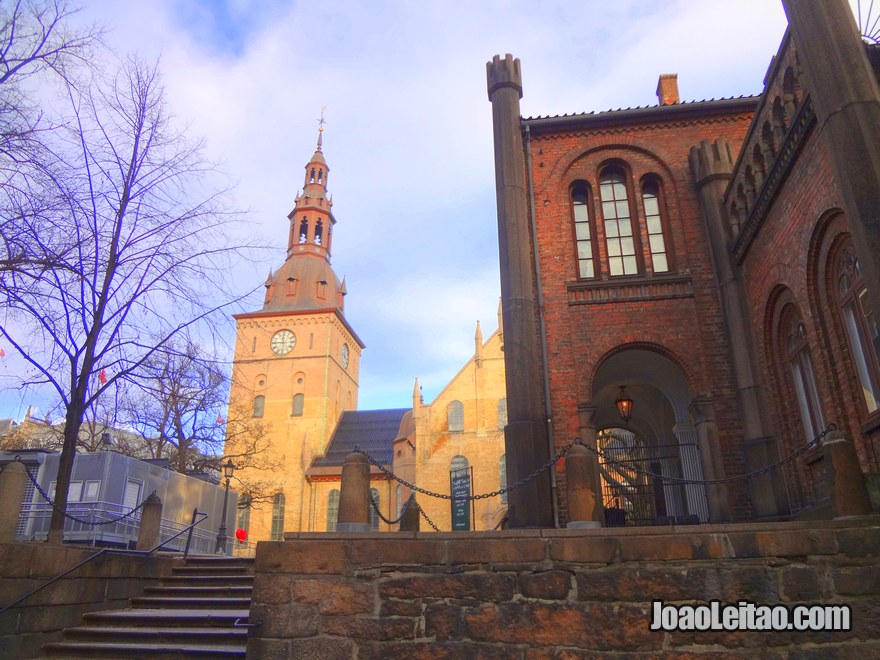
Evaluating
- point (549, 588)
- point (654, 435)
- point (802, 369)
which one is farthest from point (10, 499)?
point (654, 435)

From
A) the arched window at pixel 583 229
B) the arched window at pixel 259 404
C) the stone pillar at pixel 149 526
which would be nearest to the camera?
the stone pillar at pixel 149 526

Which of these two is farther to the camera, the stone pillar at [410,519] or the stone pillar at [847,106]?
the stone pillar at [410,519]

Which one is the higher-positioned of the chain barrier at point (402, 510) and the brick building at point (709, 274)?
the brick building at point (709, 274)

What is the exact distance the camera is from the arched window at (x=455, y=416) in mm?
38250

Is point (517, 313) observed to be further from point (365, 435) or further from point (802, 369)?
point (365, 435)

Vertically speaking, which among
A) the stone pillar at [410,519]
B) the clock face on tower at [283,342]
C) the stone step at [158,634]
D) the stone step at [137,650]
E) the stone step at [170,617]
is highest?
the clock face on tower at [283,342]

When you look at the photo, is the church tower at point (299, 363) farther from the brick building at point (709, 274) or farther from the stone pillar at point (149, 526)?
the brick building at point (709, 274)

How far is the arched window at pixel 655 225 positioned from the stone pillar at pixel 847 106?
5280 mm

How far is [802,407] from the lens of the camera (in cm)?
985

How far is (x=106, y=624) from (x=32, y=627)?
2.83 feet

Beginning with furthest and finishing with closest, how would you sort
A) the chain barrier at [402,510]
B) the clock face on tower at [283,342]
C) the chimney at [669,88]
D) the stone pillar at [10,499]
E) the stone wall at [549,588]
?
the clock face on tower at [283,342] → the chimney at [669,88] → the stone pillar at [10,499] → the chain barrier at [402,510] → the stone wall at [549,588]

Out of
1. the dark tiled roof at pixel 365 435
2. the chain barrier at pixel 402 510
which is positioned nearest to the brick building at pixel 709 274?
the chain barrier at pixel 402 510

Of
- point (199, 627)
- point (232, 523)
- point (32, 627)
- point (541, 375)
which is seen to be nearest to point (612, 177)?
point (541, 375)

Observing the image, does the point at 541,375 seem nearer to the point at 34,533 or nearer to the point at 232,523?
the point at 34,533
